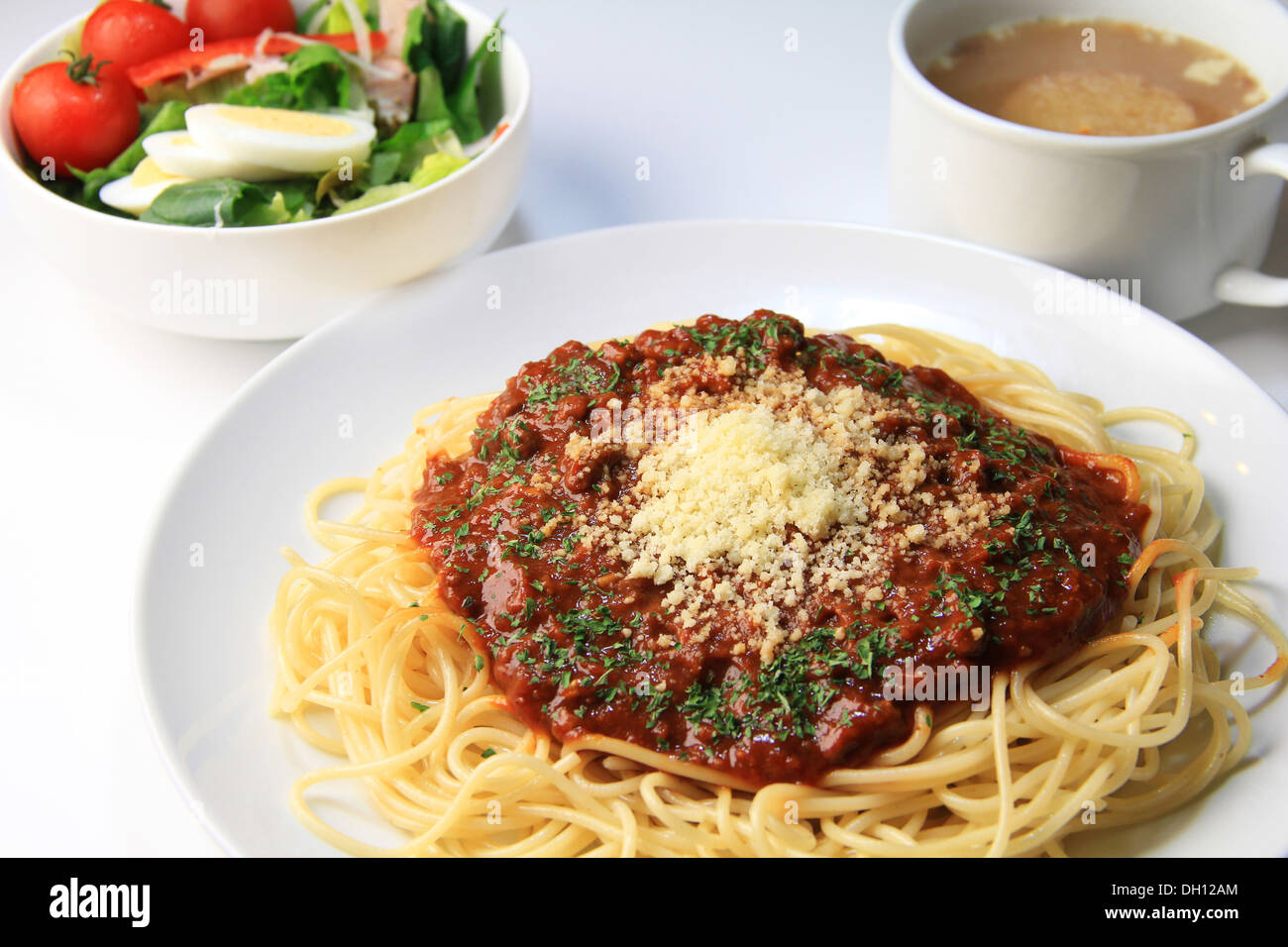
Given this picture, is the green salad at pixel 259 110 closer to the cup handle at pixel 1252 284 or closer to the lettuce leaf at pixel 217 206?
the lettuce leaf at pixel 217 206

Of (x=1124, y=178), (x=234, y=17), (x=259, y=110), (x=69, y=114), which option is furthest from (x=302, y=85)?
(x=1124, y=178)

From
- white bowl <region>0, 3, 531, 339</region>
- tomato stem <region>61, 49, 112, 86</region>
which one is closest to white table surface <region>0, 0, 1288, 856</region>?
white bowl <region>0, 3, 531, 339</region>

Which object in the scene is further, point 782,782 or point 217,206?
point 217,206

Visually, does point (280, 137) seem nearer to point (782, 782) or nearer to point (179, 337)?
point (179, 337)

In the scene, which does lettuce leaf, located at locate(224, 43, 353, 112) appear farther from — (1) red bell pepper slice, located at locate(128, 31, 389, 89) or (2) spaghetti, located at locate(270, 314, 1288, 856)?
(2) spaghetti, located at locate(270, 314, 1288, 856)

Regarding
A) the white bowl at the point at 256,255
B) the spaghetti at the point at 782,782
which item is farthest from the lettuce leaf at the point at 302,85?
the spaghetti at the point at 782,782
